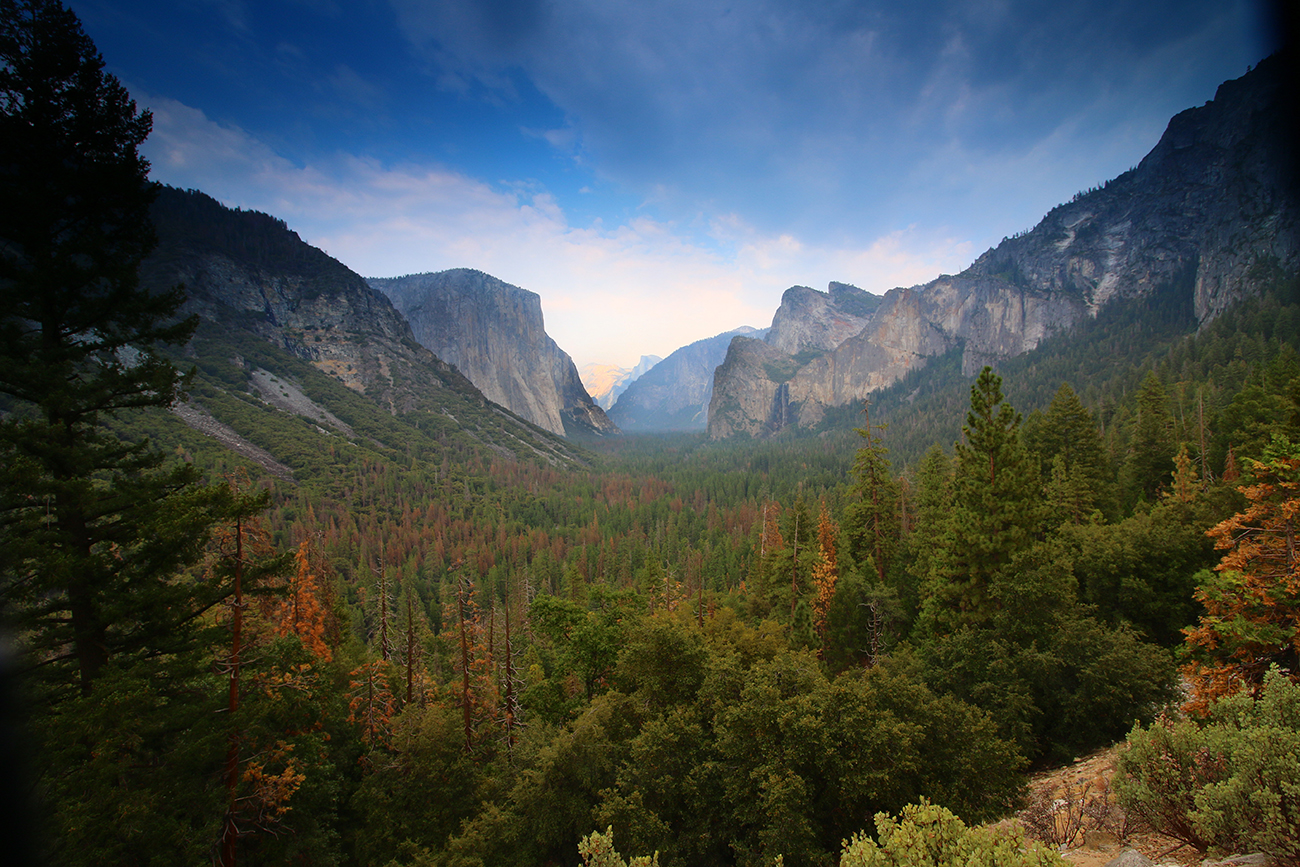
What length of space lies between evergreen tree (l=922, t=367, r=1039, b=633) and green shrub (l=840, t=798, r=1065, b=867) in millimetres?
11607

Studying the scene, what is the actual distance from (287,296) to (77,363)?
21467 cm

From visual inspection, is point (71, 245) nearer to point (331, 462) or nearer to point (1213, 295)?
point (331, 462)

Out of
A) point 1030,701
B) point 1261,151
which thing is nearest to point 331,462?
point 1030,701

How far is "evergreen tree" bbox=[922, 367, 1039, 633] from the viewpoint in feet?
49.8

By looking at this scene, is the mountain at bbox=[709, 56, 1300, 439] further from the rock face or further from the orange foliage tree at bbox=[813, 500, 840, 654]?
the rock face

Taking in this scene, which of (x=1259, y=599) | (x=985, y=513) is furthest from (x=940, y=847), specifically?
(x=985, y=513)

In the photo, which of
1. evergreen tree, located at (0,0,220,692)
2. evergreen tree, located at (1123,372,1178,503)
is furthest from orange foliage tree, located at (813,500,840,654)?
evergreen tree, located at (1123,372,1178,503)

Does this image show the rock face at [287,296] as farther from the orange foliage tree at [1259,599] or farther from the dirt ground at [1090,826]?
the orange foliage tree at [1259,599]

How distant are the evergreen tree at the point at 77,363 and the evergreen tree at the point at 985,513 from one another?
66.8ft

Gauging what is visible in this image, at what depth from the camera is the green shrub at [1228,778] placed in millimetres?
4816

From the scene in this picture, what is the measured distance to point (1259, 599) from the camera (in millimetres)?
9359

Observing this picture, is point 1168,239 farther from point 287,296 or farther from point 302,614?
point 287,296

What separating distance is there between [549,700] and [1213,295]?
175081mm

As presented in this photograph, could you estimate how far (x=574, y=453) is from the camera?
18312cm
